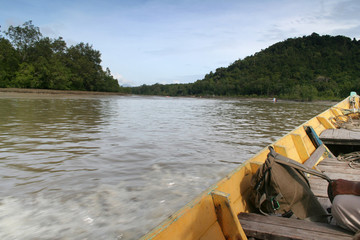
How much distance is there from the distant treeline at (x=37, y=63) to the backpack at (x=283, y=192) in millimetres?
60613

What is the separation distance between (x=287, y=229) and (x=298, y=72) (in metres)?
125

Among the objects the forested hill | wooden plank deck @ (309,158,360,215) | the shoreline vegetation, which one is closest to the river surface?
wooden plank deck @ (309,158,360,215)

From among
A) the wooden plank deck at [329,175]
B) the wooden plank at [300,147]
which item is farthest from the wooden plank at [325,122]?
the wooden plank at [300,147]

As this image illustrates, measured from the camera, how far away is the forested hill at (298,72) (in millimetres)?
90562

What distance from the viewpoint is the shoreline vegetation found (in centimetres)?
5622

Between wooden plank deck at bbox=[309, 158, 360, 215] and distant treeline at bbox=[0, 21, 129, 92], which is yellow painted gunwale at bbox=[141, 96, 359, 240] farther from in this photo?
distant treeline at bbox=[0, 21, 129, 92]

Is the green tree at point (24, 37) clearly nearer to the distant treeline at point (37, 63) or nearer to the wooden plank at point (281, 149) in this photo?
the distant treeline at point (37, 63)

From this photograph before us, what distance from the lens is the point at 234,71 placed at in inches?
5846

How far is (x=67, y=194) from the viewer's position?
3945 millimetres

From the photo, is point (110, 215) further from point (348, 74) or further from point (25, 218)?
point (348, 74)

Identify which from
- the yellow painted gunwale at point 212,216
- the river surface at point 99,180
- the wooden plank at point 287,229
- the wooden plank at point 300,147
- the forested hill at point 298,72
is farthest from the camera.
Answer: the forested hill at point 298,72

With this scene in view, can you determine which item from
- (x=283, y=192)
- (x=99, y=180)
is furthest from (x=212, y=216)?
(x=99, y=180)

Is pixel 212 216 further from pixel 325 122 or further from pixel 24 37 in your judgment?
pixel 24 37

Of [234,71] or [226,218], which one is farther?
[234,71]
